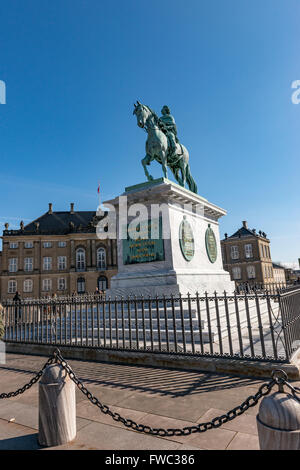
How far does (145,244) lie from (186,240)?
1430mm

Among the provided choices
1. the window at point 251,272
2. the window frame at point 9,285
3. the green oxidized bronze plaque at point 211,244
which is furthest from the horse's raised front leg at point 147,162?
the window at point 251,272

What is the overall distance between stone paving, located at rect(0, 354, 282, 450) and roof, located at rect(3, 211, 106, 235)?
44813mm

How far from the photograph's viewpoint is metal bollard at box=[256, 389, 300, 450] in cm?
188

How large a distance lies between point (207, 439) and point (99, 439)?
1.09 m

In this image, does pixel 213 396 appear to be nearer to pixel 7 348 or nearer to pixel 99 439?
pixel 99 439

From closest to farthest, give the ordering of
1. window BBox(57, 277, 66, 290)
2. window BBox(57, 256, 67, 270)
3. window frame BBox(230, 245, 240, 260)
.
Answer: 1. window BBox(57, 277, 66, 290)
2. window BBox(57, 256, 67, 270)
3. window frame BBox(230, 245, 240, 260)

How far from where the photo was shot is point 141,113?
988 centimetres

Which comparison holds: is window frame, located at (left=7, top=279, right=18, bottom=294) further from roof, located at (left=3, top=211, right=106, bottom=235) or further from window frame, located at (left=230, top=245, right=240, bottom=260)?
window frame, located at (left=230, top=245, right=240, bottom=260)

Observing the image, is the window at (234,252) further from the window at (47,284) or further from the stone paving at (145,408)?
the stone paving at (145,408)

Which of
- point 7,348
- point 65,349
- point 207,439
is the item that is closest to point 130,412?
point 207,439

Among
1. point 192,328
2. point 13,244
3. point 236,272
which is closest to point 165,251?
point 192,328

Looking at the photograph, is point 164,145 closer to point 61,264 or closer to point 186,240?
point 186,240

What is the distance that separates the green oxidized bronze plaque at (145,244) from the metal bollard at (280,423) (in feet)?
22.0

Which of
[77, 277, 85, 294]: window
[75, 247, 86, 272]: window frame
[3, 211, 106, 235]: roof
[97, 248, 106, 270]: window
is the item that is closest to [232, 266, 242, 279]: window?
[97, 248, 106, 270]: window
